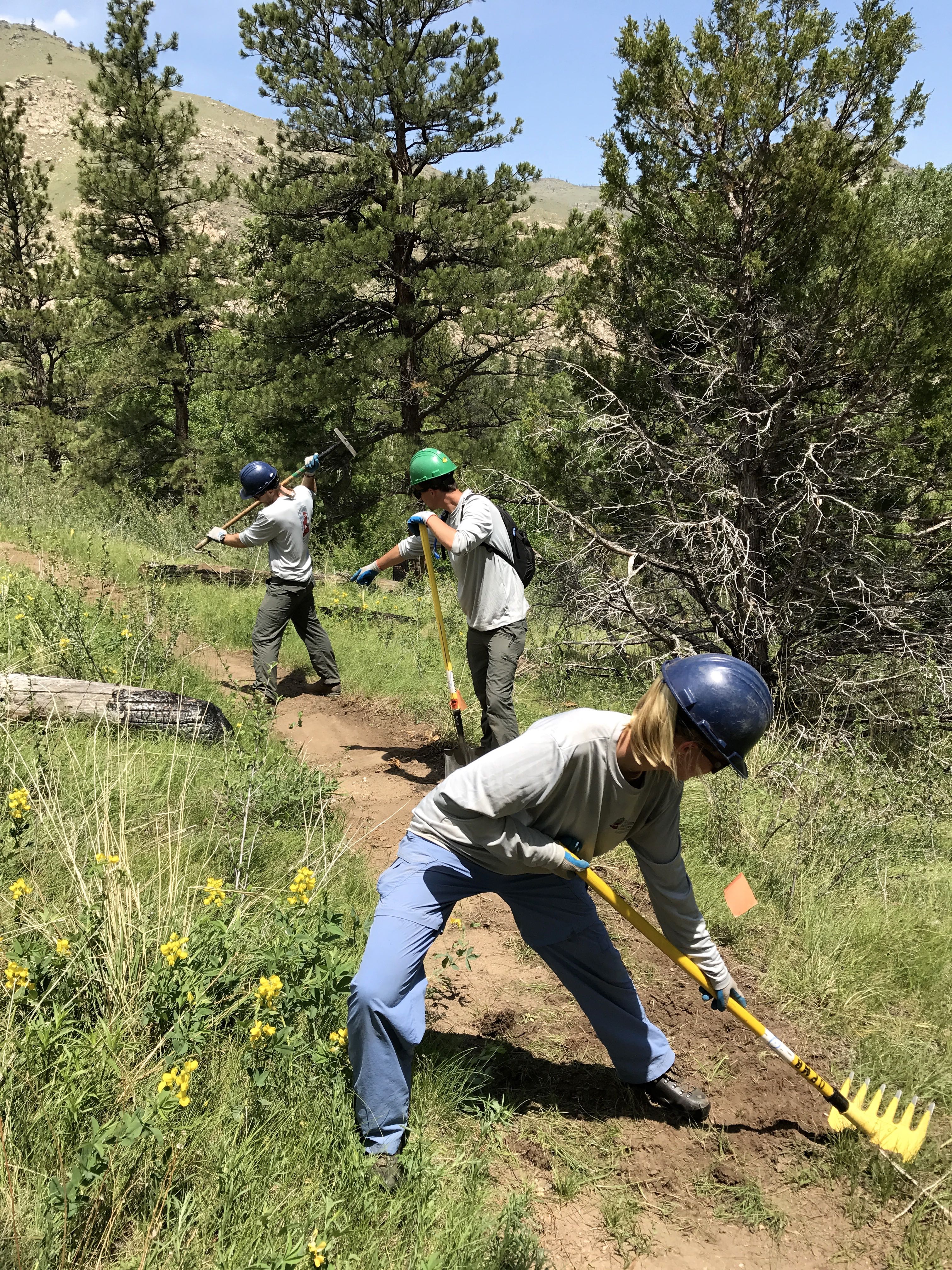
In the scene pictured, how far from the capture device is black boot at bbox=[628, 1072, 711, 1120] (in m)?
2.73

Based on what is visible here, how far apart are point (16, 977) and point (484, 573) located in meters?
3.05

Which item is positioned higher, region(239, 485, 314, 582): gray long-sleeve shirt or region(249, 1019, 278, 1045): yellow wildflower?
region(239, 485, 314, 582): gray long-sleeve shirt

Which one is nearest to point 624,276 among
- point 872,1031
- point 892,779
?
point 892,779

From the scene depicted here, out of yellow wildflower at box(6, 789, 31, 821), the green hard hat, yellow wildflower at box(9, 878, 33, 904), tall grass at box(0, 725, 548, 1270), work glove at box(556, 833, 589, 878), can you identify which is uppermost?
the green hard hat

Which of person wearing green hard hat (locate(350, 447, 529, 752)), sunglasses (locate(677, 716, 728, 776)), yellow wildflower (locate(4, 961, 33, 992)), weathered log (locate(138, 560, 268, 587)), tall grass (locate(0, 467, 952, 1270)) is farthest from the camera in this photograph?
weathered log (locate(138, 560, 268, 587))

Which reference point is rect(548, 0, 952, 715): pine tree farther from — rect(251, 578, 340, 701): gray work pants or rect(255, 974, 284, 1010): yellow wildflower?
rect(255, 974, 284, 1010): yellow wildflower

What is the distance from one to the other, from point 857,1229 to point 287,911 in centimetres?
204

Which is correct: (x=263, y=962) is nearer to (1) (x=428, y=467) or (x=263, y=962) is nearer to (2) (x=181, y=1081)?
(2) (x=181, y=1081)

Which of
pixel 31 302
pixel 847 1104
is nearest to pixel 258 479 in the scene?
pixel 847 1104

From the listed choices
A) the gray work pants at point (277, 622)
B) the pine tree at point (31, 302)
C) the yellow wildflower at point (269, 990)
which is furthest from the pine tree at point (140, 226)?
the yellow wildflower at point (269, 990)

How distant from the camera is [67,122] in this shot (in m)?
48.8

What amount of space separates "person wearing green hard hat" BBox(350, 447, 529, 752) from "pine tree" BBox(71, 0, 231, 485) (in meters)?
12.0

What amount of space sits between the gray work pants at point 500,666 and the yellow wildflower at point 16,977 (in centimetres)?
286

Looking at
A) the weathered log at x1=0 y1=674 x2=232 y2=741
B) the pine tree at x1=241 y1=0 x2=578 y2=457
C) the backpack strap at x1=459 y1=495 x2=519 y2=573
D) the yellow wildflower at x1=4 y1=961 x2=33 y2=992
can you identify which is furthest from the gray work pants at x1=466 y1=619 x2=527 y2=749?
the pine tree at x1=241 y1=0 x2=578 y2=457
